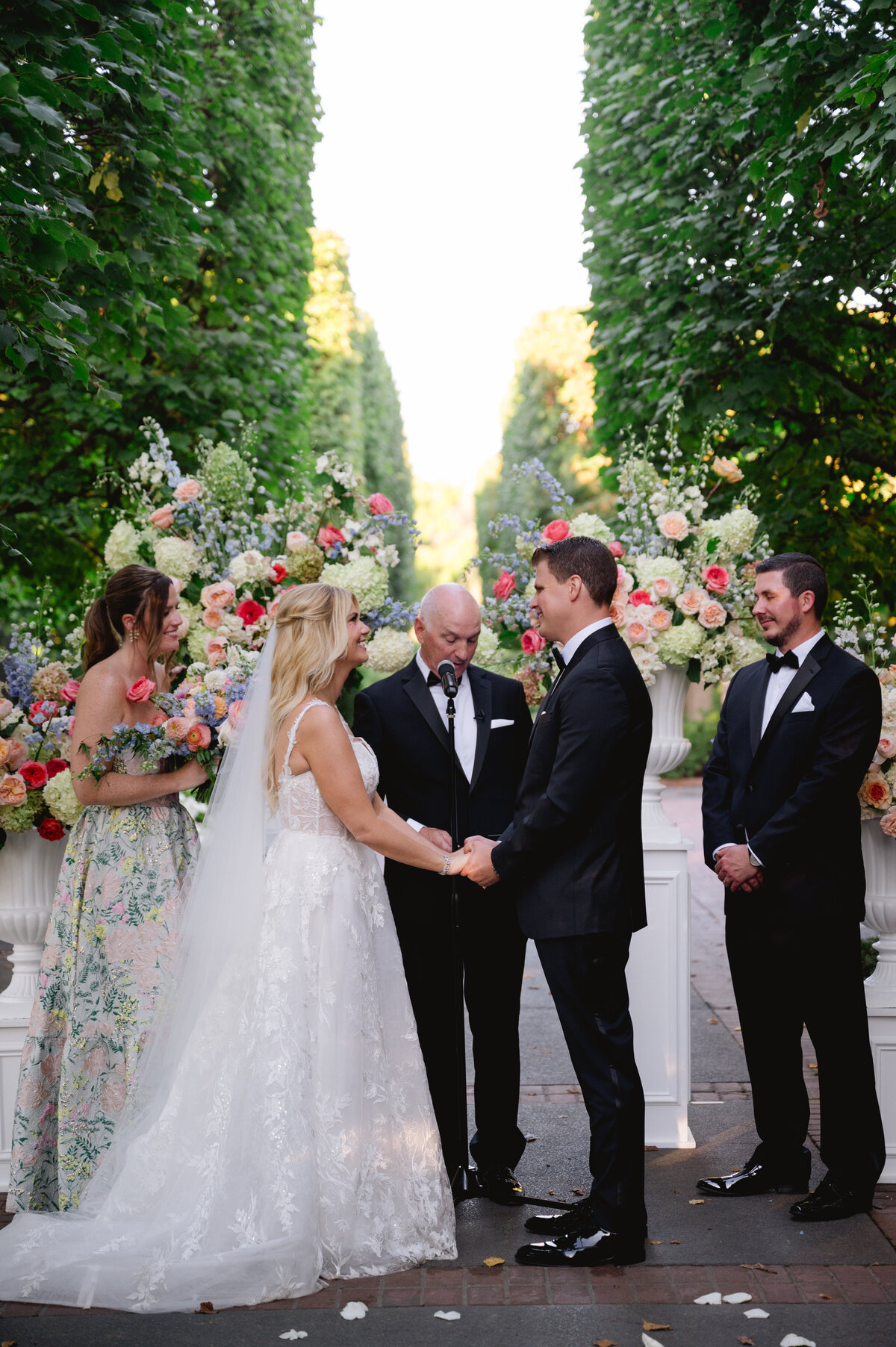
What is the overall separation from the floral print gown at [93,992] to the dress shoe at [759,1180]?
86.1 inches

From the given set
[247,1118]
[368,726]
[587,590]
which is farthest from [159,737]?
[587,590]

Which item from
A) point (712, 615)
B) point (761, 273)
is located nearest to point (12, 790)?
point (712, 615)

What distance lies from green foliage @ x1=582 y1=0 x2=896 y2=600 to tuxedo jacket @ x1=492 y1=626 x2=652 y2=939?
3862 millimetres

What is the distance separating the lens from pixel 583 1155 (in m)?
5.04

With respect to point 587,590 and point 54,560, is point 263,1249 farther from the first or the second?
point 54,560

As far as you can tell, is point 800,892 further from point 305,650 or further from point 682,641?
point 305,650

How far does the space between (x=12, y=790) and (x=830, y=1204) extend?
336 cm

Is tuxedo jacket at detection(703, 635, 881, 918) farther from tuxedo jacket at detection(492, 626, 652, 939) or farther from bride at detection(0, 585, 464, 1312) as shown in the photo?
bride at detection(0, 585, 464, 1312)

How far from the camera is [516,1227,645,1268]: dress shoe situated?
12.8 ft

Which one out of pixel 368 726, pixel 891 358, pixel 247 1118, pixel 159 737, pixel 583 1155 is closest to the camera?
pixel 247 1118

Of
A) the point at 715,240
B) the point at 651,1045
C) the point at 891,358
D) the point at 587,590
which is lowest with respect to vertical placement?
the point at 651,1045

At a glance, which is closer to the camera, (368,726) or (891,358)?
(368,726)

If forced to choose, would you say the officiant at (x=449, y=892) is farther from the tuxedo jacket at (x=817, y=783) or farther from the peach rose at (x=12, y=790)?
the peach rose at (x=12, y=790)

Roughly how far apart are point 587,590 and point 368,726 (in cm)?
111
